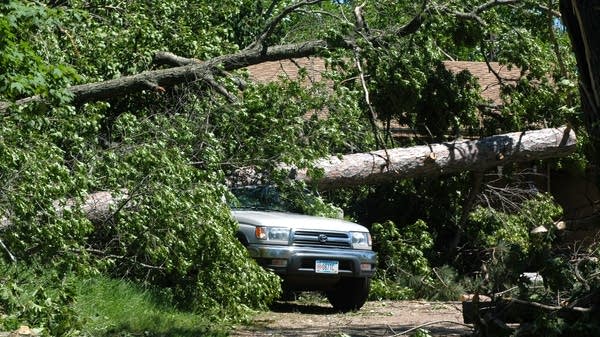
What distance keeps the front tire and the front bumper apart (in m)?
0.23

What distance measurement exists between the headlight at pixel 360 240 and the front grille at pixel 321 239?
0.37 ft

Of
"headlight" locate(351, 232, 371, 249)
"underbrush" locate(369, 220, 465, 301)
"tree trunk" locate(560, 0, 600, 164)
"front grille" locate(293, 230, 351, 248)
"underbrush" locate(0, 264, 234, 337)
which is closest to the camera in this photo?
"tree trunk" locate(560, 0, 600, 164)

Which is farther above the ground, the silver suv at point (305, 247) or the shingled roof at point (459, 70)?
the shingled roof at point (459, 70)

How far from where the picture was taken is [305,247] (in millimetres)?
13328

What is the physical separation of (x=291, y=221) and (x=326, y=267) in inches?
28.5

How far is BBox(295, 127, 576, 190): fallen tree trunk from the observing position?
14.9 m

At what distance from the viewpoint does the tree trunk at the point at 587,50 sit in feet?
23.4

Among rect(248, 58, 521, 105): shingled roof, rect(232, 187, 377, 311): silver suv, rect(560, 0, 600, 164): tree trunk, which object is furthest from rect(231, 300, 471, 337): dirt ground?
rect(248, 58, 521, 105): shingled roof

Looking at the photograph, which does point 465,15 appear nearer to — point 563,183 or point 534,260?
point 534,260

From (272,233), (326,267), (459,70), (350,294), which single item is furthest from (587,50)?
(459,70)

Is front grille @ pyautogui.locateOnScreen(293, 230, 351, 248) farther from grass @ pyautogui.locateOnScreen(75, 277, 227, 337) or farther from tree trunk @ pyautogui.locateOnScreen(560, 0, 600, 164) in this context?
tree trunk @ pyautogui.locateOnScreen(560, 0, 600, 164)

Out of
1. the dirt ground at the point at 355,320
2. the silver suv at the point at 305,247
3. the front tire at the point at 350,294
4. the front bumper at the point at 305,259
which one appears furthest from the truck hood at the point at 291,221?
the dirt ground at the point at 355,320

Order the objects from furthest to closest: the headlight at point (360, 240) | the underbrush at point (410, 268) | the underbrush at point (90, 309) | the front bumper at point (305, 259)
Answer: the underbrush at point (410, 268)
the headlight at point (360, 240)
the front bumper at point (305, 259)
the underbrush at point (90, 309)

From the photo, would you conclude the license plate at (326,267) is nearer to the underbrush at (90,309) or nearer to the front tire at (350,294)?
the front tire at (350,294)
